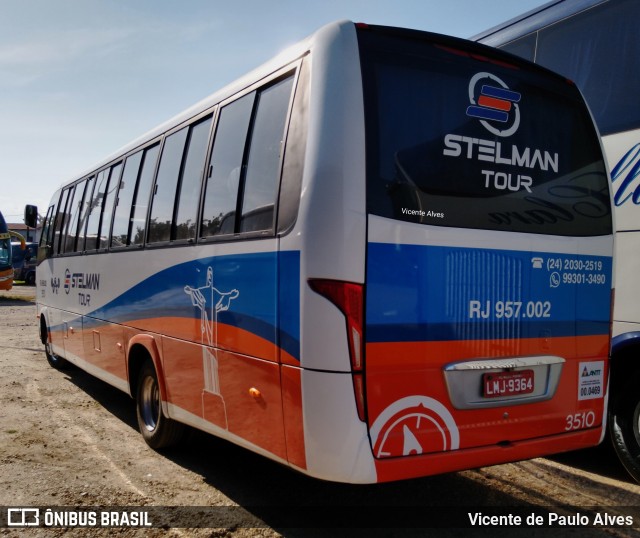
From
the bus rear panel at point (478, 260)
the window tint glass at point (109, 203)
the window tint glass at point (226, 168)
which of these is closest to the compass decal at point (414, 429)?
the bus rear panel at point (478, 260)

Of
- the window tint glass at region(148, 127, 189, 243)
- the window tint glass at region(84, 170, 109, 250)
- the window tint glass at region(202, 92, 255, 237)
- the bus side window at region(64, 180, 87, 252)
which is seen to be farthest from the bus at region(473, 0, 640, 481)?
the bus side window at region(64, 180, 87, 252)

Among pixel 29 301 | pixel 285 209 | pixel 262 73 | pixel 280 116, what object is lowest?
pixel 29 301

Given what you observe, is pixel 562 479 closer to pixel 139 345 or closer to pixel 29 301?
pixel 139 345

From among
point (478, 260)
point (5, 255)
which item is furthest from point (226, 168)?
point (5, 255)

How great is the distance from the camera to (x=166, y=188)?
5.52 metres

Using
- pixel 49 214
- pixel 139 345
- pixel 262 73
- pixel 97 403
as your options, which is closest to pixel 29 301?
pixel 49 214

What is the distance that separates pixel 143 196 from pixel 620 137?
4288mm

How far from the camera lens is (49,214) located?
10250mm

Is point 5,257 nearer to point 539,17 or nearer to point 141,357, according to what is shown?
point 141,357

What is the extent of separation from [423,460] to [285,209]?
1.59 metres

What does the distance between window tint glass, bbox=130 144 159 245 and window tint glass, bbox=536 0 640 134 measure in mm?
3877

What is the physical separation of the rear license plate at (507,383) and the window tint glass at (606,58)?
2.46 m

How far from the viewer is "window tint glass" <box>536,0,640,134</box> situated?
16.6 ft

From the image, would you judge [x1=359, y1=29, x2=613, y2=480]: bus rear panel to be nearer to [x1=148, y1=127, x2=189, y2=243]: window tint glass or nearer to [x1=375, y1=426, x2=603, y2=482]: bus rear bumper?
[x1=375, y1=426, x2=603, y2=482]: bus rear bumper
